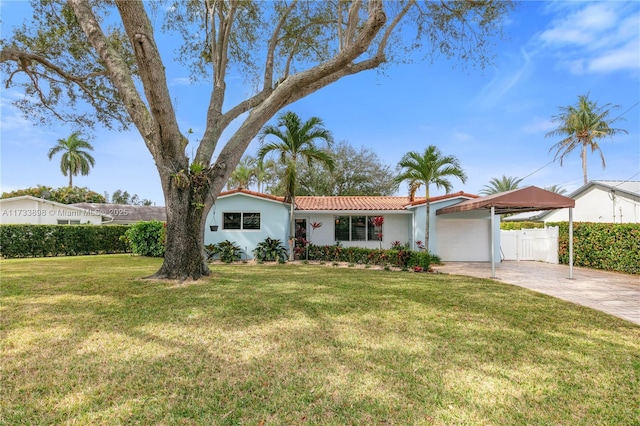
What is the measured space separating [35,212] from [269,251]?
2013cm

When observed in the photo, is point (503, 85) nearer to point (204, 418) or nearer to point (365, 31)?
point (365, 31)

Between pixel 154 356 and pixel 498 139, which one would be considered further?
pixel 498 139

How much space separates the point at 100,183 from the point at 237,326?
150ft

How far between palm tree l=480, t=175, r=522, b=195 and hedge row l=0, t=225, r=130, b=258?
43230mm

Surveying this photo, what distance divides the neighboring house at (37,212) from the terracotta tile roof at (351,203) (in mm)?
18296

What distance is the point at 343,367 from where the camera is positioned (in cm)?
339

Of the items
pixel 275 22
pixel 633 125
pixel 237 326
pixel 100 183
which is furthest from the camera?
pixel 100 183

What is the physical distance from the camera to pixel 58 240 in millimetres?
18016

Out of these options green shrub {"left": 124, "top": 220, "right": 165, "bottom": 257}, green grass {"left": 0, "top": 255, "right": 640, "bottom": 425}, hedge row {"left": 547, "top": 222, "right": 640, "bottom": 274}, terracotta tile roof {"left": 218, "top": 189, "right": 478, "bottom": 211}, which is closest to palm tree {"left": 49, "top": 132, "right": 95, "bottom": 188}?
green shrub {"left": 124, "top": 220, "right": 165, "bottom": 257}

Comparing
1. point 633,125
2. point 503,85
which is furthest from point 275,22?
point 633,125

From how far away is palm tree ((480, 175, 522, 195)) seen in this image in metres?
40.3

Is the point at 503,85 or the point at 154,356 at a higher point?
the point at 503,85

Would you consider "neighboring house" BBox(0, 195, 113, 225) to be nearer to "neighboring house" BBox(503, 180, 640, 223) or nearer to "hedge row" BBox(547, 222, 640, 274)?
"hedge row" BBox(547, 222, 640, 274)

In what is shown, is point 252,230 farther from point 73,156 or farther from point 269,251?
point 73,156
